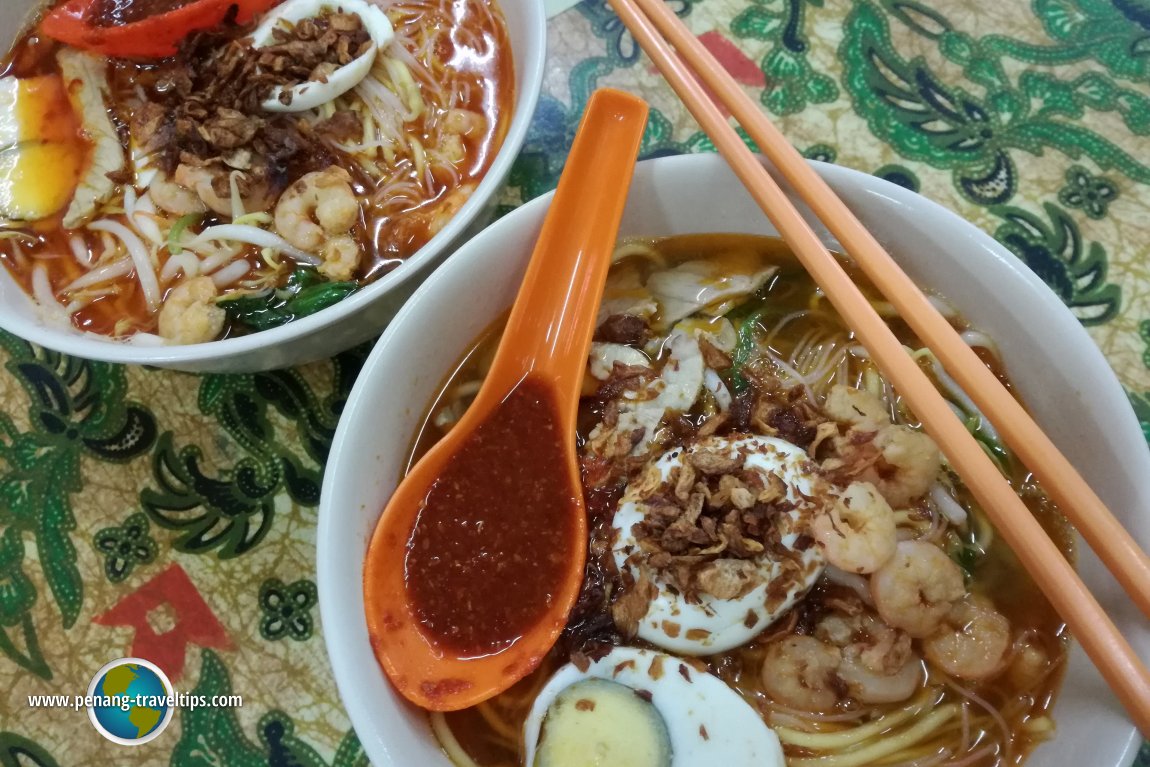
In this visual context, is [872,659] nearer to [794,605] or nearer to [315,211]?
[794,605]

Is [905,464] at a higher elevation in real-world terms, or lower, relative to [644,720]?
higher

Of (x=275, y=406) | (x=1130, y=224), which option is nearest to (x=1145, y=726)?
(x=1130, y=224)

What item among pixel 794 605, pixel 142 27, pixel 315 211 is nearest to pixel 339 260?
pixel 315 211

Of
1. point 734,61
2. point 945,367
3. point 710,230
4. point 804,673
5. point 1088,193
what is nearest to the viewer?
point 945,367

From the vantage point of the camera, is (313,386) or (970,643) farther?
(313,386)

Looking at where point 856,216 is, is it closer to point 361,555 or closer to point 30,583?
point 361,555

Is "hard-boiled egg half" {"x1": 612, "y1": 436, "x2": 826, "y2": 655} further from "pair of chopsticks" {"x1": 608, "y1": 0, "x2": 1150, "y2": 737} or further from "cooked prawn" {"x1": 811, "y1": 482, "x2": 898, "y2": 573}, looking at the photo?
"pair of chopsticks" {"x1": 608, "y1": 0, "x2": 1150, "y2": 737}

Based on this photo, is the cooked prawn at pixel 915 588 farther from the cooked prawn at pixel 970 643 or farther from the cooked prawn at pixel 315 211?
the cooked prawn at pixel 315 211

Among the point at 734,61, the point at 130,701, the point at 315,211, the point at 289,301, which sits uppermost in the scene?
the point at 734,61
